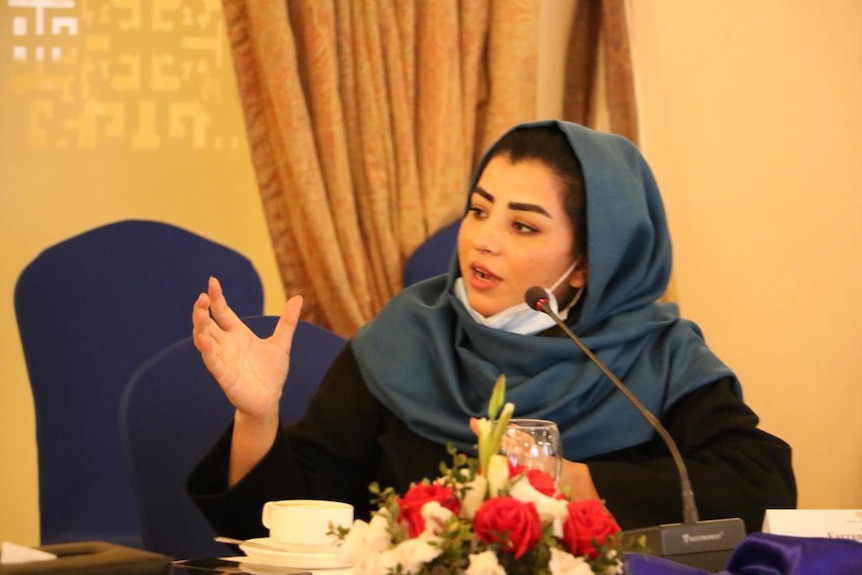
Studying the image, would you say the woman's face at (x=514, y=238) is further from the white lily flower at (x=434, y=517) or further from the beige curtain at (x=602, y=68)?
the beige curtain at (x=602, y=68)

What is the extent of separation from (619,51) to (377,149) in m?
0.77

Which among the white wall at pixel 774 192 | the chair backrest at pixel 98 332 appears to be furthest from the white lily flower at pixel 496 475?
the white wall at pixel 774 192

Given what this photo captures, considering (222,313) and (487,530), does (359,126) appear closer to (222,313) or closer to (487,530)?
(222,313)

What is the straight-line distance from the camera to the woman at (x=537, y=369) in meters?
1.85

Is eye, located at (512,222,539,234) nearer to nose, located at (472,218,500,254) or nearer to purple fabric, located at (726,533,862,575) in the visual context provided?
nose, located at (472,218,500,254)

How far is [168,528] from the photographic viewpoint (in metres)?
2.04

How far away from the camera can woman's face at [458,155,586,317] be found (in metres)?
1.99

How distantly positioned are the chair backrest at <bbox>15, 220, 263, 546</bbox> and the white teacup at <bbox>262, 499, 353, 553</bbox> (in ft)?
3.80

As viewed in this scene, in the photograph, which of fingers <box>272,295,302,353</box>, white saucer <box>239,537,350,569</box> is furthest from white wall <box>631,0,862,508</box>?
white saucer <box>239,537,350,569</box>

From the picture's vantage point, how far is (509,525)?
0.94 metres

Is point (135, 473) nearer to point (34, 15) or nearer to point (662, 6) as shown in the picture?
point (34, 15)

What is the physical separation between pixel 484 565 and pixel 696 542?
0.44m

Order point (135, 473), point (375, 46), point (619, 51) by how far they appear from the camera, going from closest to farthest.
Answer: point (135, 473) → point (375, 46) → point (619, 51)

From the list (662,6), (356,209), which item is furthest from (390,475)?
(662,6)
